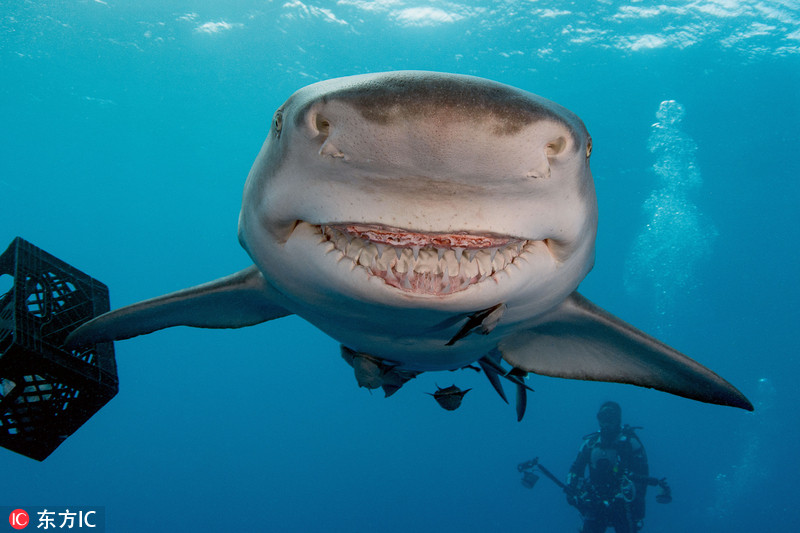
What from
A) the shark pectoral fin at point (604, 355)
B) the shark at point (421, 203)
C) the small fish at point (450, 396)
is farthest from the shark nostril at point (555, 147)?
the small fish at point (450, 396)

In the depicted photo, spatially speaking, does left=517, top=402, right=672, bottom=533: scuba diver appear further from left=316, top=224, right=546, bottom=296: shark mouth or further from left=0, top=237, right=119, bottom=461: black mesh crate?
left=316, top=224, right=546, bottom=296: shark mouth

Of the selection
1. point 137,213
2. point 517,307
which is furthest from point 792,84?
point 137,213

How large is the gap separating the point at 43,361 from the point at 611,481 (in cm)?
1335

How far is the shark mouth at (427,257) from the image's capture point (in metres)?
1.64

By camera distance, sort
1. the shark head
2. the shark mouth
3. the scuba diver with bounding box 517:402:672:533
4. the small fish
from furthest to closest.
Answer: the scuba diver with bounding box 517:402:672:533
the small fish
the shark mouth
the shark head

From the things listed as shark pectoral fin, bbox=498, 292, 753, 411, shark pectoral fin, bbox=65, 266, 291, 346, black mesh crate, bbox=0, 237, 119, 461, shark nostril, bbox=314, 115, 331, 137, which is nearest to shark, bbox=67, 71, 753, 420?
shark nostril, bbox=314, 115, 331, 137

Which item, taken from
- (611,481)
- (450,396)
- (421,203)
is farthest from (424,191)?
(611,481)

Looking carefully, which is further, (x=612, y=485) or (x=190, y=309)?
(x=612, y=485)

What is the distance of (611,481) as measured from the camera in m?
12.7

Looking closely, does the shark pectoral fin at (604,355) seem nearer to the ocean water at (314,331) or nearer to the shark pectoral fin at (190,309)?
the shark pectoral fin at (190,309)

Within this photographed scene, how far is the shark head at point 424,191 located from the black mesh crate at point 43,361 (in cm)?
250

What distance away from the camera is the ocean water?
26.2 meters

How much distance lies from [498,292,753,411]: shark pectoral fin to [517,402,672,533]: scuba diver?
11119 millimetres

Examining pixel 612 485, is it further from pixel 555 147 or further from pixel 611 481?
pixel 555 147
